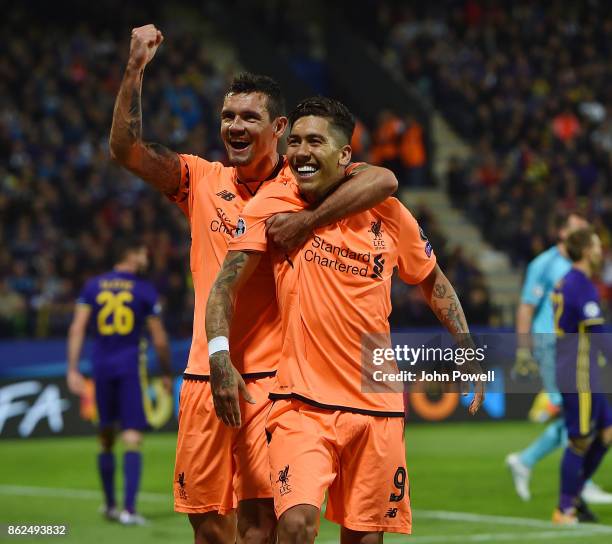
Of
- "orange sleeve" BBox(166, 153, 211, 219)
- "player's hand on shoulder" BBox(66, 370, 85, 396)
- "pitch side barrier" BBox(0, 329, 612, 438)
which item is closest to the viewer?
"orange sleeve" BBox(166, 153, 211, 219)

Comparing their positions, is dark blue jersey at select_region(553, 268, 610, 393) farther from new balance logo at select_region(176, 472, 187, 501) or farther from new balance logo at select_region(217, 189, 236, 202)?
new balance logo at select_region(176, 472, 187, 501)

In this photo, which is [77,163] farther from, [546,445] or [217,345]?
[217,345]

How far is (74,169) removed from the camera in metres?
21.9

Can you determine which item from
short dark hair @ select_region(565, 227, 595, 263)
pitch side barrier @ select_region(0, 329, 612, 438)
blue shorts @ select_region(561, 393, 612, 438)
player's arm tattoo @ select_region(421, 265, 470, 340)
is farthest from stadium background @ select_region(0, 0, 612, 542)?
player's arm tattoo @ select_region(421, 265, 470, 340)

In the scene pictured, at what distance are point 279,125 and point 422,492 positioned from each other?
6.41 m

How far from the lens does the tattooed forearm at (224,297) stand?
A: 17.8ft

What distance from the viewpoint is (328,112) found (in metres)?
5.59

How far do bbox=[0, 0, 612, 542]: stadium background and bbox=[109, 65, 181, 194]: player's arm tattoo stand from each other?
424cm

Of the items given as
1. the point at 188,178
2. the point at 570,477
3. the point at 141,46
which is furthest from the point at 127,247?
the point at 141,46

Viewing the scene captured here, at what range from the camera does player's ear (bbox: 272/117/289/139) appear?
6168 mm

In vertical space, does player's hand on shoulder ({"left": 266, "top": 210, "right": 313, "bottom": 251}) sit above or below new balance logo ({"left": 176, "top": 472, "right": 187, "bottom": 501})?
above

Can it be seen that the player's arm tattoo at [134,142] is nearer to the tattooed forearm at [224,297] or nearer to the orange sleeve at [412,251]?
the tattooed forearm at [224,297]

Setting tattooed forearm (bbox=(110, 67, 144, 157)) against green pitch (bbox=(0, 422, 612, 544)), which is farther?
green pitch (bbox=(0, 422, 612, 544))

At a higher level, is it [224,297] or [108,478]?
[224,297]
